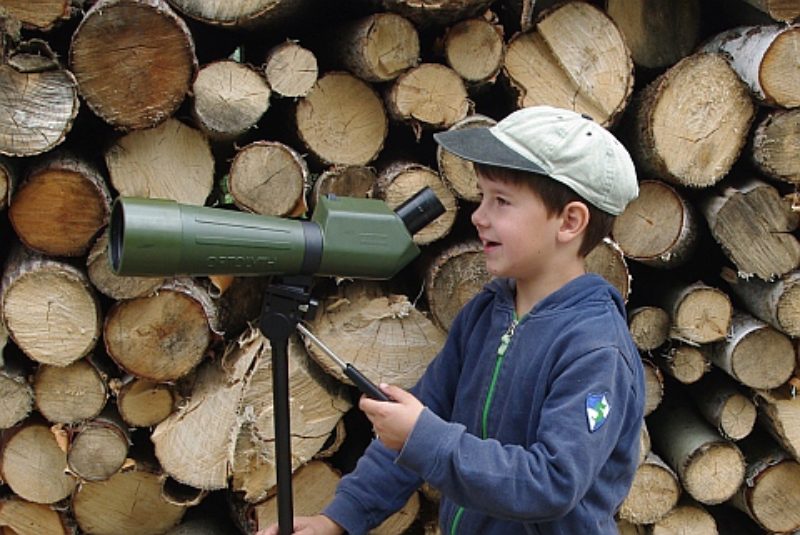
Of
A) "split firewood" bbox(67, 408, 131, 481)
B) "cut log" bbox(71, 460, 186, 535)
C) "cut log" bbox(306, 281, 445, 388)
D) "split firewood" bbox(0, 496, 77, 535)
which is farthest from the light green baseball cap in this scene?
"split firewood" bbox(0, 496, 77, 535)

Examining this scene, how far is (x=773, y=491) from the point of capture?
2.23 meters

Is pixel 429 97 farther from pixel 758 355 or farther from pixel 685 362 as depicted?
pixel 758 355

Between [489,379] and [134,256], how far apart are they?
0.63 m

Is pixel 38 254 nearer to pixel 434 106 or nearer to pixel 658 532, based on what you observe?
pixel 434 106

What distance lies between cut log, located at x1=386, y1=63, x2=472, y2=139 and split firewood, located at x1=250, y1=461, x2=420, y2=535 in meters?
0.85

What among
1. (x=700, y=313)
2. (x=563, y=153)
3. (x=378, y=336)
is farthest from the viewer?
(x=700, y=313)

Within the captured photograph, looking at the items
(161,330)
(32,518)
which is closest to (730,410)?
(161,330)

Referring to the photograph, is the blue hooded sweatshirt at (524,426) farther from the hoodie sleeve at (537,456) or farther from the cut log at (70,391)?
the cut log at (70,391)

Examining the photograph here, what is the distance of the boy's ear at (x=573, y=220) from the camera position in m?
1.40

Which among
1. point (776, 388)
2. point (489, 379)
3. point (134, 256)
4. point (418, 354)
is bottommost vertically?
point (776, 388)

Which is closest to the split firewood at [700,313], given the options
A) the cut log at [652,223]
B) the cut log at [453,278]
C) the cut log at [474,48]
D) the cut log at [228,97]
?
the cut log at [652,223]

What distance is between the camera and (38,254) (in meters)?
1.89

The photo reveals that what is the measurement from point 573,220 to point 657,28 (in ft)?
3.29

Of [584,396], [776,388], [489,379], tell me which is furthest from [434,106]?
[776,388]
